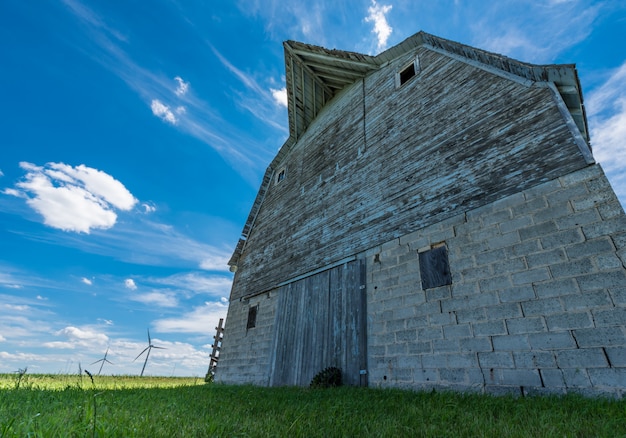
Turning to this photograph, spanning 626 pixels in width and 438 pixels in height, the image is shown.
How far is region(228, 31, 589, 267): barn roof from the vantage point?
6.59 m

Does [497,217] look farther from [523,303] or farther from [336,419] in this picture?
[336,419]

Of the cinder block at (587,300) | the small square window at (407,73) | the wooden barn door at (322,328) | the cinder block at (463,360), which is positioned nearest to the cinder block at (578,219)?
the cinder block at (587,300)

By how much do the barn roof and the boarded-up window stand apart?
13.4ft

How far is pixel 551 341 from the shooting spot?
15.9ft

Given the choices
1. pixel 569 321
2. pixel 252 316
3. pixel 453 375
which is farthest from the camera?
pixel 252 316

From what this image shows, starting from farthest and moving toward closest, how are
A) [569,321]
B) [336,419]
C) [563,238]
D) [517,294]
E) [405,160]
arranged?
1. [405,160]
2. [517,294]
3. [563,238]
4. [569,321]
5. [336,419]

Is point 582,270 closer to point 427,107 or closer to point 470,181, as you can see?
point 470,181

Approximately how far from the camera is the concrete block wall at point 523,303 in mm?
4559

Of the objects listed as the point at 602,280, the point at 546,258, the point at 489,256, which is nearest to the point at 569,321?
the point at 602,280

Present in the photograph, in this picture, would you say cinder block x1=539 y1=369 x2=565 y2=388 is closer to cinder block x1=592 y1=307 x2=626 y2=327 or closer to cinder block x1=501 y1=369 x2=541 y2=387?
cinder block x1=501 y1=369 x2=541 y2=387

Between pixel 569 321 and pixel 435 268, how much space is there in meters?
2.37

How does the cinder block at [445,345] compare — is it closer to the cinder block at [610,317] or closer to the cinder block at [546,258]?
the cinder block at [546,258]

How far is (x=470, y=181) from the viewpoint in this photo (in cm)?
677

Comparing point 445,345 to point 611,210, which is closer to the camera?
point 611,210
